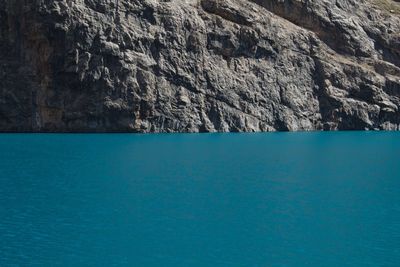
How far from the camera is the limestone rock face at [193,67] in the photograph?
298 ft

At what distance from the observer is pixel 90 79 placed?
9044 centimetres

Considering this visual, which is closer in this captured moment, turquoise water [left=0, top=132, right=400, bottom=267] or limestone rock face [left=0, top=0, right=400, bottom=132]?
turquoise water [left=0, top=132, right=400, bottom=267]

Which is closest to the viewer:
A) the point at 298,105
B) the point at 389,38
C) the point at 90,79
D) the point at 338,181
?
the point at 338,181

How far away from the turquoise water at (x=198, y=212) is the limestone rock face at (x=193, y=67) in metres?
41.2

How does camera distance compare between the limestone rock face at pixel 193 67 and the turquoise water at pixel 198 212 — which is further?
the limestone rock face at pixel 193 67

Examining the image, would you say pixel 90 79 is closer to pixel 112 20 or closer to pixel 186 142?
pixel 112 20

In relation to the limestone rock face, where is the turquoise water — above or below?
below

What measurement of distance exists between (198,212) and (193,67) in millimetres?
71479

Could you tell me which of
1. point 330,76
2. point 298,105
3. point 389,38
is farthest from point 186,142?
point 389,38

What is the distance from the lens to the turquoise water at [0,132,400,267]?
20922mm

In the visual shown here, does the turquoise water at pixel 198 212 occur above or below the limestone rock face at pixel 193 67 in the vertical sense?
below

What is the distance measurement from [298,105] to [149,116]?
26.8 meters

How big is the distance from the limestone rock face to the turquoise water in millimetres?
41160

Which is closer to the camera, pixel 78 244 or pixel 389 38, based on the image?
pixel 78 244
